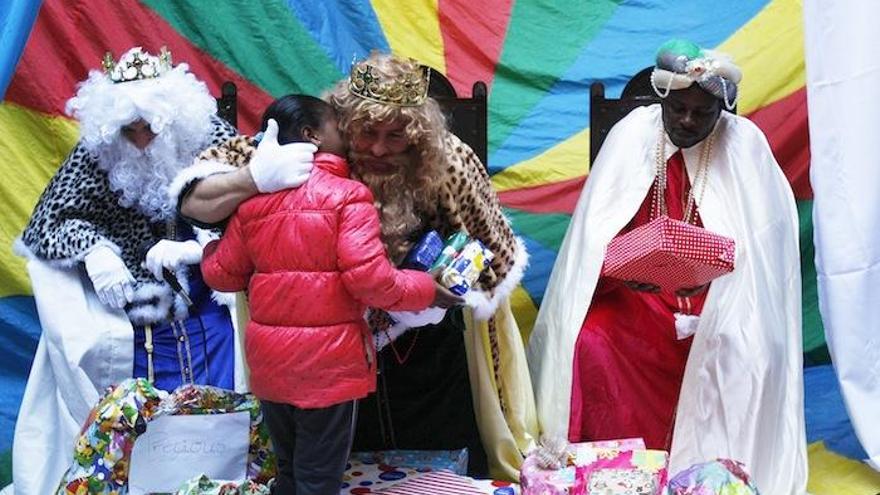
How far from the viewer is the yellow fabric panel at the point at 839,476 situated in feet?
13.0

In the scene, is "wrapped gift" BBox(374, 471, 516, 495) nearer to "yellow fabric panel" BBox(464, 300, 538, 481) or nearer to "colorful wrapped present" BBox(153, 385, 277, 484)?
"yellow fabric panel" BBox(464, 300, 538, 481)

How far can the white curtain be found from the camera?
333cm

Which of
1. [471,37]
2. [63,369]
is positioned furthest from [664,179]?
[63,369]

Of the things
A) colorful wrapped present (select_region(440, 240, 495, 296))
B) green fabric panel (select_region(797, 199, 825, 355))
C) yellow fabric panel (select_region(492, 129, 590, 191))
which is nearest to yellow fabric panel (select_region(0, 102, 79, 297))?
yellow fabric panel (select_region(492, 129, 590, 191))

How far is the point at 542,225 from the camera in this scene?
4914 millimetres

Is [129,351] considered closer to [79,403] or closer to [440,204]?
[79,403]

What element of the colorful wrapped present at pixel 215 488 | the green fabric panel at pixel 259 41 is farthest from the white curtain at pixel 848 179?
the green fabric panel at pixel 259 41

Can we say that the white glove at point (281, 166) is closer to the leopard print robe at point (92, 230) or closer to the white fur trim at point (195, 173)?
the white fur trim at point (195, 173)

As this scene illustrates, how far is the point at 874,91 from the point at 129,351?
7.89 feet

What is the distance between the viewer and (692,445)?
377cm

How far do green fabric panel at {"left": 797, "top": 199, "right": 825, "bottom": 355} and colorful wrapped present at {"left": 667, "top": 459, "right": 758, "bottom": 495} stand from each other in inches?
61.8

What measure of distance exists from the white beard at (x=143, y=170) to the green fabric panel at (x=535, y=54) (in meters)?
1.58

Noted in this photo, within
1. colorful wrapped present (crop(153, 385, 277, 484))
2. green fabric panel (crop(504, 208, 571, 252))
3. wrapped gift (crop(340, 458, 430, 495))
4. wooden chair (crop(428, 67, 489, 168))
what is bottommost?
wrapped gift (crop(340, 458, 430, 495))

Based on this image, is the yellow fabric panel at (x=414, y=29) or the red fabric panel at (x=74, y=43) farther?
the yellow fabric panel at (x=414, y=29)
